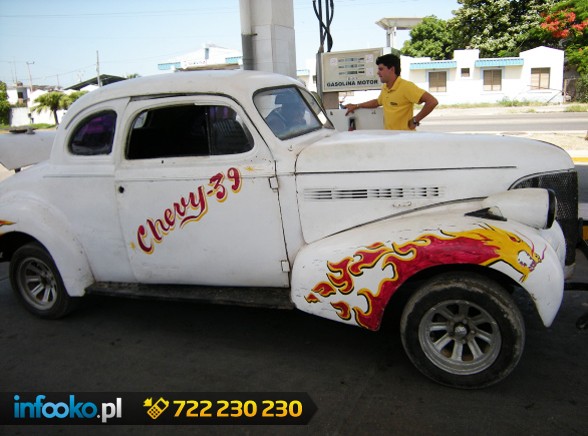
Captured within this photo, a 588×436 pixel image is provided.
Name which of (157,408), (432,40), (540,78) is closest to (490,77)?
(540,78)

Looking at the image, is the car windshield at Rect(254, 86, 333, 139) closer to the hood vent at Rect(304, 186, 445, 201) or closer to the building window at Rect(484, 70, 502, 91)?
the hood vent at Rect(304, 186, 445, 201)

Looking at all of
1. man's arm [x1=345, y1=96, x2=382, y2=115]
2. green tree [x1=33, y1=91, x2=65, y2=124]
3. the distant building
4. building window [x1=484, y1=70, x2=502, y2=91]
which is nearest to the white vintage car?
man's arm [x1=345, y1=96, x2=382, y2=115]

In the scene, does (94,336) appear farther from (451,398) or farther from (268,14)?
(268,14)

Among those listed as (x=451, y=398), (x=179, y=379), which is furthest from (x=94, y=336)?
(x=451, y=398)

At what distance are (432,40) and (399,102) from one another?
38396mm

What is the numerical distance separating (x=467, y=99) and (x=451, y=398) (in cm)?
3403

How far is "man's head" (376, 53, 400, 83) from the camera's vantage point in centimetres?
561

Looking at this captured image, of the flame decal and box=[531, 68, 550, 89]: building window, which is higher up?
box=[531, 68, 550, 89]: building window

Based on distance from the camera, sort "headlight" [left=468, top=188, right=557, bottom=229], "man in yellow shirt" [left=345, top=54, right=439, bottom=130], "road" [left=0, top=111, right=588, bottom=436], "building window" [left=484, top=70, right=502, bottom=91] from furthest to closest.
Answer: "building window" [left=484, top=70, right=502, bottom=91]
"man in yellow shirt" [left=345, top=54, right=439, bottom=130]
"headlight" [left=468, top=188, right=557, bottom=229]
"road" [left=0, top=111, right=588, bottom=436]

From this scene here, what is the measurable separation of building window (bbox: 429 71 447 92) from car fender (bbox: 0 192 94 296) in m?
33.7

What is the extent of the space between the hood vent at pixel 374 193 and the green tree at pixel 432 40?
39.0m

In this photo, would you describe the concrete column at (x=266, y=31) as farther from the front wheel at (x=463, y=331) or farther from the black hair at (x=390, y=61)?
the front wheel at (x=463, y=331)

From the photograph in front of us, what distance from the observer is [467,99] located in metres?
34.1

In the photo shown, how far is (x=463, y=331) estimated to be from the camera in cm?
304
